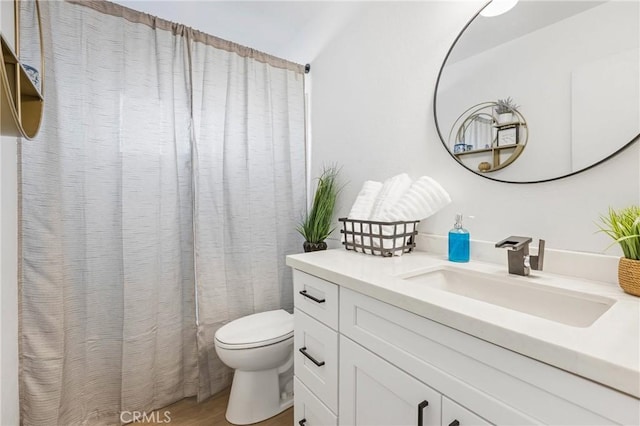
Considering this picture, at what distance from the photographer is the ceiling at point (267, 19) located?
173cm

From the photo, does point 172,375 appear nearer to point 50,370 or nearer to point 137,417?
point 137,417

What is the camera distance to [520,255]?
0.93 m

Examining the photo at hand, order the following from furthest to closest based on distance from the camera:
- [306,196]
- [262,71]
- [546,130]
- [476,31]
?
[306,196], [262,71], [476,31], [546,130]

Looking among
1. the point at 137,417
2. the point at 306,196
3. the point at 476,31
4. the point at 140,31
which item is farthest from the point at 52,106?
the point at 476,31

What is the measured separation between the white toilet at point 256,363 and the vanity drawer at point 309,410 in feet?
0.96

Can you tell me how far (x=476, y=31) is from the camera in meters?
1.18

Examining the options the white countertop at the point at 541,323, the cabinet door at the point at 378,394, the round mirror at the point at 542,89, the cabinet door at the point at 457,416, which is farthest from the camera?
the round mirror at the point at 542,89

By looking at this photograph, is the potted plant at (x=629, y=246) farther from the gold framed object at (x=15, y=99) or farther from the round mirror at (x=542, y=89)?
the gold framed object at (x=15, y=99)

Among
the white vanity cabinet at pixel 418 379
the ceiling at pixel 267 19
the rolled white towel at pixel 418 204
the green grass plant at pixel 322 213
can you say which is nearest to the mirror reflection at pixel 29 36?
the ceiling at pixel 267 19

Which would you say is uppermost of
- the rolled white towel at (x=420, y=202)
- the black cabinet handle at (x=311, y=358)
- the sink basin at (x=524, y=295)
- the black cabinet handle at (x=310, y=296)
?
the rolled white towel at (x=420, y=202)

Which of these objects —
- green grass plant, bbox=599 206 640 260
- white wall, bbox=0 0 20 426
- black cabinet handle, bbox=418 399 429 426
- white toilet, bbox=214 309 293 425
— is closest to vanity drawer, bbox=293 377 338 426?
white toilet, bbox=214 309 293 425

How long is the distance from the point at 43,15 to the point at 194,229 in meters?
1.15

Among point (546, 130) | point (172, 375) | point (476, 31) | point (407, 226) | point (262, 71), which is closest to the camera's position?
point (546, 130)

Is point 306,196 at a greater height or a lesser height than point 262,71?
lesser
